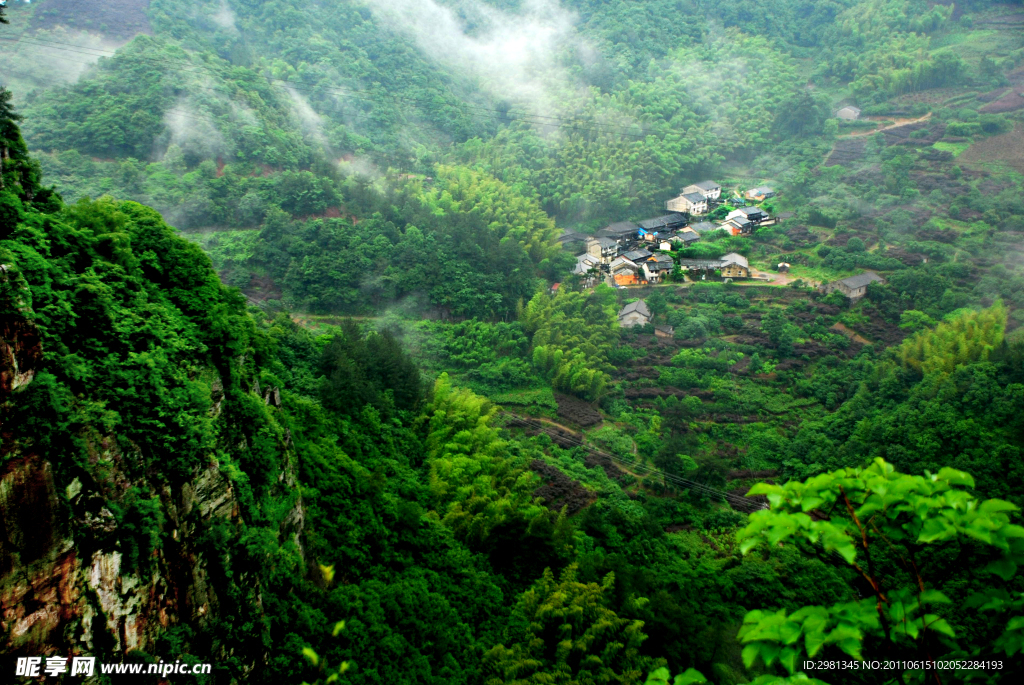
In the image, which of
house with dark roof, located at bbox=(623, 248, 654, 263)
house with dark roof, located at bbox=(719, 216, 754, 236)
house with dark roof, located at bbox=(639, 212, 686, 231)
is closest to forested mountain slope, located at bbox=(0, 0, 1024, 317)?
house with dark roof, located at bbox=(639, 212, 686, 231)

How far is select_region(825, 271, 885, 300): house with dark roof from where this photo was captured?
2295 cm

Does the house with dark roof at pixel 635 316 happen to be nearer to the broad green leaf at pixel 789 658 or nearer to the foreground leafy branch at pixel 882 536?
the foreground leafy branch at pixel 882 536

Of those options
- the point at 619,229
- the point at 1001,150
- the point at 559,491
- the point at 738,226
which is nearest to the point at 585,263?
the point at 619,229

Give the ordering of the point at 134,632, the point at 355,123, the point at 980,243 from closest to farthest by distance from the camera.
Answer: the point at 134,632, the point at 980,243, the point at 355,123

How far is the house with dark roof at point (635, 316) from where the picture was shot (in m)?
22.6

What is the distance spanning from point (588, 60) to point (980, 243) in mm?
24160

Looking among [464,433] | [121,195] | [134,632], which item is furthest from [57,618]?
[121,195]

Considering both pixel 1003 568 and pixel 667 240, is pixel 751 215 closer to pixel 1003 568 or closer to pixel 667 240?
pixel 667 240

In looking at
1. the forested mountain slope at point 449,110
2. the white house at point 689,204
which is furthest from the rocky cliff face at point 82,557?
the white house at point 689,204

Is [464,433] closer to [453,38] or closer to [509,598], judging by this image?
[509,598]

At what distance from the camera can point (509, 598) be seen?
10258 mm

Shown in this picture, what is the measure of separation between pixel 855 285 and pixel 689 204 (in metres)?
9.85

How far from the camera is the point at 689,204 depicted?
102ft

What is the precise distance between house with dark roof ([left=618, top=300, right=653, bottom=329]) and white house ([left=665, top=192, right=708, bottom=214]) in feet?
33.5
